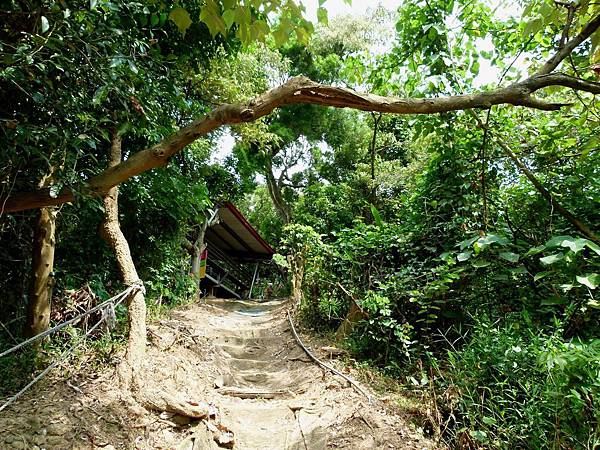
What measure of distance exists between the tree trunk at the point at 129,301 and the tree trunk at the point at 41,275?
0.53 metres

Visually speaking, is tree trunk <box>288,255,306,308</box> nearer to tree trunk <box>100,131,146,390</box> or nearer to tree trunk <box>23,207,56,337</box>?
tree trunk <box>100,131,146,390</box>

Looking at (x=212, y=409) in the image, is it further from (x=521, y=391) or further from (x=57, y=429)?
(x=521, y=391)

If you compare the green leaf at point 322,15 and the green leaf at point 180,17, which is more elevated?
the green leaf at point 322,15

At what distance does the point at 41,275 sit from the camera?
347 cm

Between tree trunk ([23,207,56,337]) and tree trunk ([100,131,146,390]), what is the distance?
53 centimetres

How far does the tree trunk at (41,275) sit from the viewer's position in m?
3.41

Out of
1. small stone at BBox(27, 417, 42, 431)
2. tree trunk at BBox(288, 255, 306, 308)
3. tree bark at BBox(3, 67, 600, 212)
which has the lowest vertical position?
small stone at BBox(27, 417, 42, 431)

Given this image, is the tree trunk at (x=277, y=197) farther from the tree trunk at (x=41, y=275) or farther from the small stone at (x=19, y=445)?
the small stone at (x=19, y=445)

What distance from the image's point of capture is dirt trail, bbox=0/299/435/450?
2.49 m

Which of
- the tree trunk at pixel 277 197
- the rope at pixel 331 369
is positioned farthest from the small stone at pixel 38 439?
the tree trunk at pixel 277 197

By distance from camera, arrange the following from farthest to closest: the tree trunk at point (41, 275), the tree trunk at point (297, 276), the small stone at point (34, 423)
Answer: the tree trunk at point (297, 276)
the tree trunk at point (41, 275)
the small stone at point (34, 423)

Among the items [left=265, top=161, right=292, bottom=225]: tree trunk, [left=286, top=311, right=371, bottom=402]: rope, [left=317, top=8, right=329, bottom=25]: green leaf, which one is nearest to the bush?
[left=286, top=311, right=371, bottom=402]: rope

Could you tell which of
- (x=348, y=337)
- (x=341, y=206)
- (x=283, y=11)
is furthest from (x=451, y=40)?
(x=341, y=206)

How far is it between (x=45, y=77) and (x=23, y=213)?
201 centimetres
